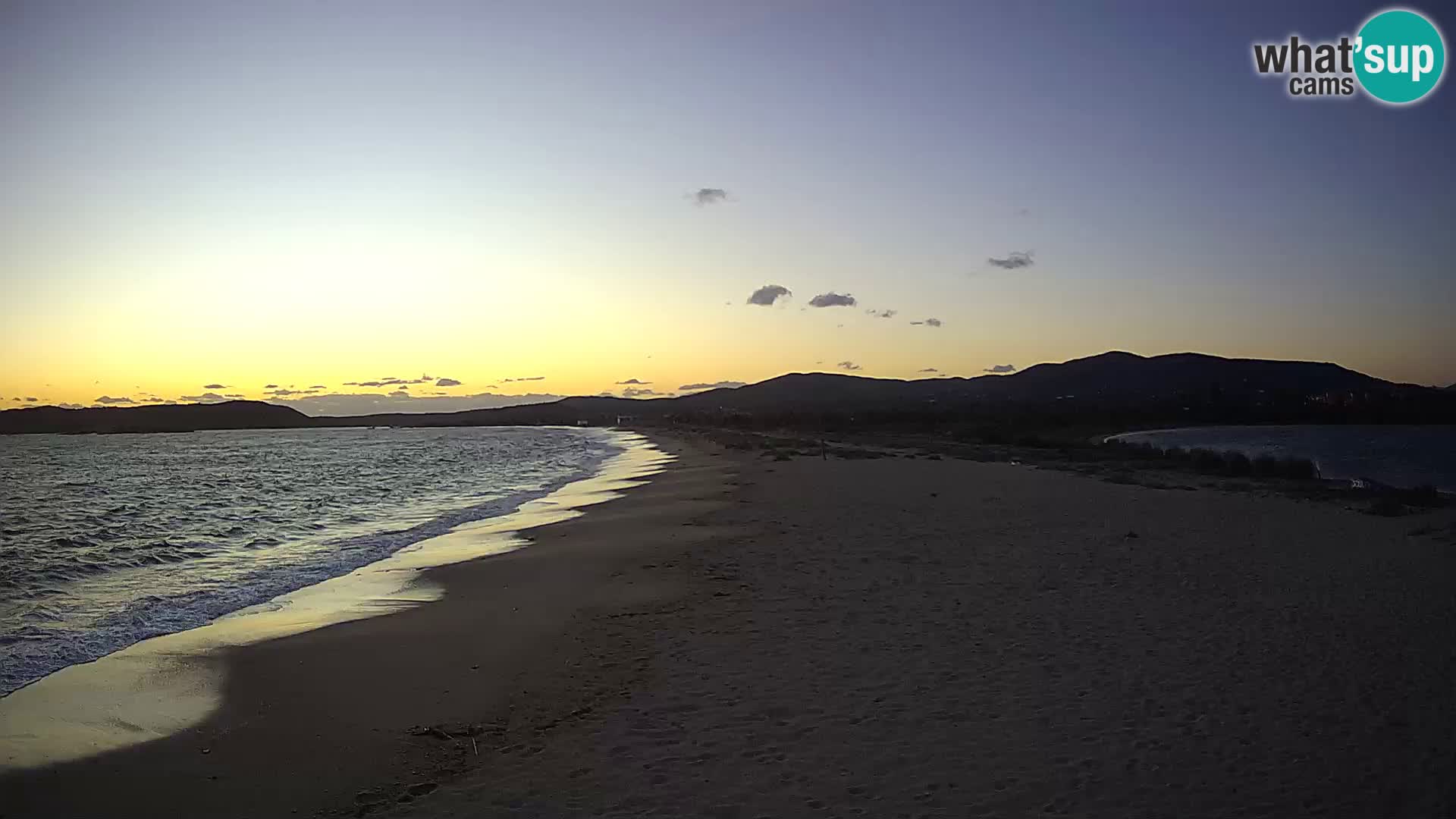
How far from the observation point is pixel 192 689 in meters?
8.53

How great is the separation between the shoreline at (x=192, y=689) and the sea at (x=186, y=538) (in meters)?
0.74

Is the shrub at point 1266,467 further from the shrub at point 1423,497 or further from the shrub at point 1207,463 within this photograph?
the shrub at point 1423,497

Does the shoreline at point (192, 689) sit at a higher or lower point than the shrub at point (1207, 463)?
lower

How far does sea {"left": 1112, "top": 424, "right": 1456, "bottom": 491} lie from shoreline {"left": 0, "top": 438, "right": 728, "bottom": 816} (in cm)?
3044

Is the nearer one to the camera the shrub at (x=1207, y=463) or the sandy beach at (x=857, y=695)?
the sandy beach at (x=857, y=695)

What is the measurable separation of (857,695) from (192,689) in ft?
21.1

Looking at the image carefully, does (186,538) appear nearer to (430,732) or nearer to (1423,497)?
(430,732)

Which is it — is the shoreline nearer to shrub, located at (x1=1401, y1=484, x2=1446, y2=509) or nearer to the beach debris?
the beach debris

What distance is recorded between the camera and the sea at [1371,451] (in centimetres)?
3919

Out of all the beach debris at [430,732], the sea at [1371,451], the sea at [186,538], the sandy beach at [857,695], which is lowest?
the sea at [186,538]

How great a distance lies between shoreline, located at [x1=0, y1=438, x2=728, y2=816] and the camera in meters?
6.68

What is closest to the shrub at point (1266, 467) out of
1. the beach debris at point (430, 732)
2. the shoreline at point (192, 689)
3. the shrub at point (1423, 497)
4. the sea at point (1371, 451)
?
the sea at point (1371, 451)

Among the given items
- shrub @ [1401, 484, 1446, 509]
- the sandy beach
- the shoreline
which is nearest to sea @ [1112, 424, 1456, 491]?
shrub @ [1401, 484, 1446, 509]

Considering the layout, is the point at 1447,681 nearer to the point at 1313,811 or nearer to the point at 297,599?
the point at 1313,811
